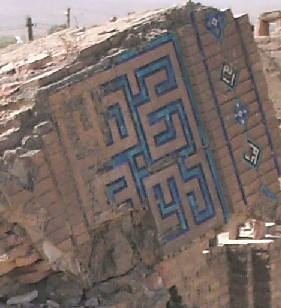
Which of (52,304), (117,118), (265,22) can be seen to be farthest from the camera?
(265,22)

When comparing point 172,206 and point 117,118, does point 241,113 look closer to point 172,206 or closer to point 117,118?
point 172,206

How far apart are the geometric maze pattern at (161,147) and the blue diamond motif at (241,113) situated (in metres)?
0.38

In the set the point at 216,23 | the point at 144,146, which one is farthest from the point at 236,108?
the point at 144,146

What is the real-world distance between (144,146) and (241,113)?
99 cm

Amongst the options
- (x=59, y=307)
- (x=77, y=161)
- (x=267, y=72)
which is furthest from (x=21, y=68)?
(x=267, y=72)

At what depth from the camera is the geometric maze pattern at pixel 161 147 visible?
5.93m

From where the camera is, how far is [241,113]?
6.66m

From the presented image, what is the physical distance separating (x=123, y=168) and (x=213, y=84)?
1068 millimetres

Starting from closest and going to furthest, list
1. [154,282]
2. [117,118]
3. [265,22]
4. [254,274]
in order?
1. [117,118]
2. [154,282]
3. [254,274]
4. [265,22]

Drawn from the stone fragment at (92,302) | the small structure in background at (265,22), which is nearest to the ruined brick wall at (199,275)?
the stone fragment at (92,302)

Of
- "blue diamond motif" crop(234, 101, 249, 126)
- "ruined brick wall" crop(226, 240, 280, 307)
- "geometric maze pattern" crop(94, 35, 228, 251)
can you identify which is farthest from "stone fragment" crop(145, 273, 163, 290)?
"blue diamond motif" crop(234, 101, 249, 126)

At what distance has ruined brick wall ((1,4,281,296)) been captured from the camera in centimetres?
556

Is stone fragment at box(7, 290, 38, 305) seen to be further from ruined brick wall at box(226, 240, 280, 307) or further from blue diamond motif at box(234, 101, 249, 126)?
blue diamond motif at box(234, 101, 249, 126)

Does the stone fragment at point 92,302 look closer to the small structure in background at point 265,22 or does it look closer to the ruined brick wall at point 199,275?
the ruined brick wall at point 199,275
